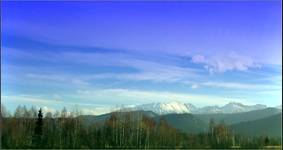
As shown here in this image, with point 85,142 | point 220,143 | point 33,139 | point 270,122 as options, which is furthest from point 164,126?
point 270,122

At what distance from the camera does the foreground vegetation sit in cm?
5816

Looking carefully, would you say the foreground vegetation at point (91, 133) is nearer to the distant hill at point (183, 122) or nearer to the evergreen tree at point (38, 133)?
the evergreen tree at point (38, 133)

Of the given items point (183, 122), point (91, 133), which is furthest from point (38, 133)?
point (183, 122)

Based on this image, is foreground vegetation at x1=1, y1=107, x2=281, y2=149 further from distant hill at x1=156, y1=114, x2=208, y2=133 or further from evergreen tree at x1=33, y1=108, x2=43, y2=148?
distant hill at x1=156, y1=114, x2=208, y2=133

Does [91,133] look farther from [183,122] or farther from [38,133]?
[183,122]

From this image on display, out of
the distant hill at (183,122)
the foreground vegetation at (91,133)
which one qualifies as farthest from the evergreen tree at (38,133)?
the distant hill at (183,122)

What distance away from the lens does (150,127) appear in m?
69.5

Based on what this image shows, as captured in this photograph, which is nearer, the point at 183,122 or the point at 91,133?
the point at 91,133

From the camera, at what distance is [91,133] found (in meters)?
63.1

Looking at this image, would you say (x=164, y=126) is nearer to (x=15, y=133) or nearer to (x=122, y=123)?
(x=122, y=123)

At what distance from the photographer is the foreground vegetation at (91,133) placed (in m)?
58.2

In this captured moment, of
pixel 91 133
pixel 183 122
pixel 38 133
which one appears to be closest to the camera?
pixel 38 133

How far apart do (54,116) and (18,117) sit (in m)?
7.24

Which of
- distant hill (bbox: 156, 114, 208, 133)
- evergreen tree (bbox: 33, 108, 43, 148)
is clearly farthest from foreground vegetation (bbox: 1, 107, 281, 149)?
distant hill (bbox: 156, 114, 208, 133)
